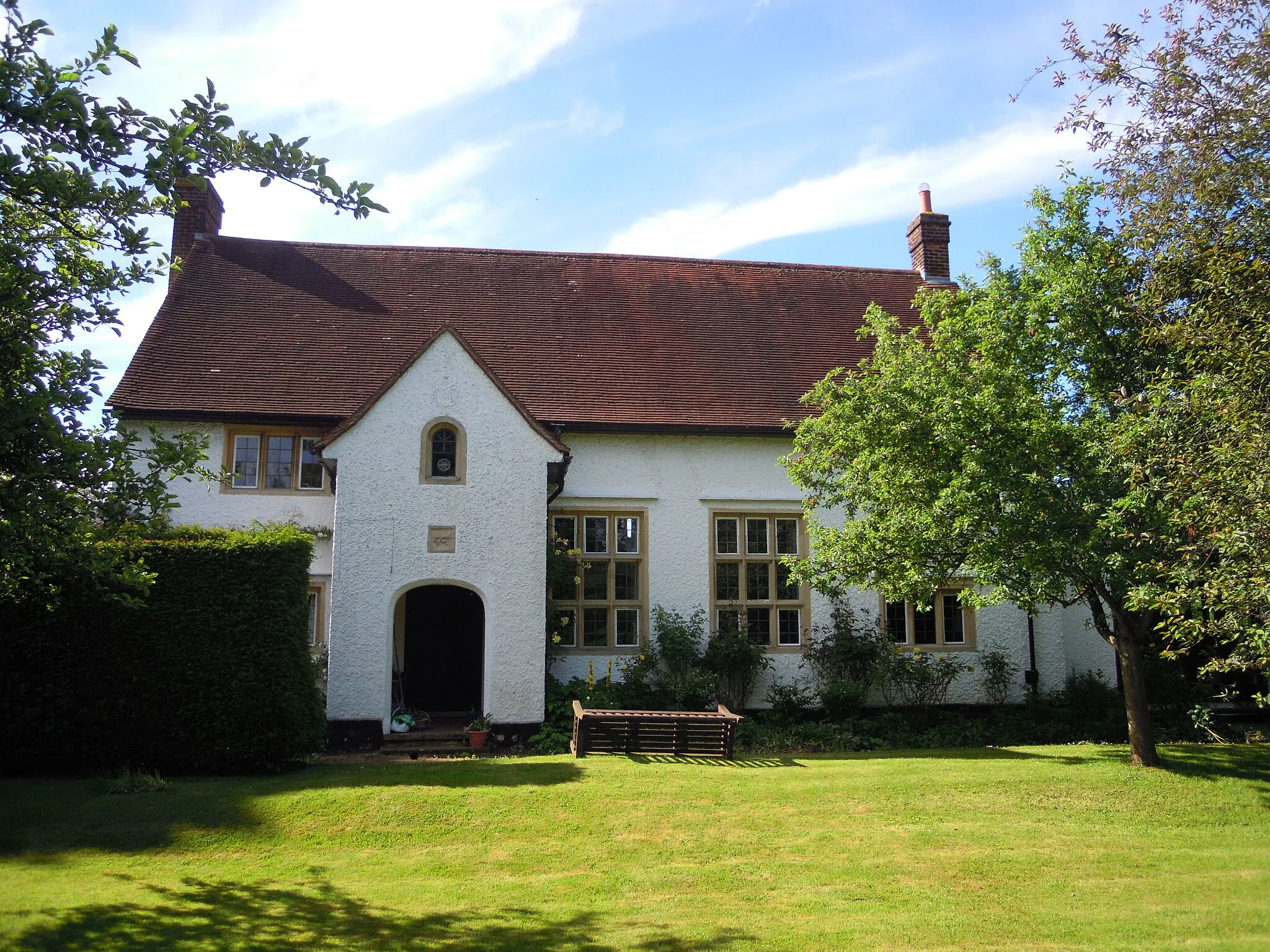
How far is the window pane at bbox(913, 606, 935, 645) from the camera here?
59.1ft

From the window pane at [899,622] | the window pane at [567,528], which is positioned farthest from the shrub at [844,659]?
the window pane at [567,528]

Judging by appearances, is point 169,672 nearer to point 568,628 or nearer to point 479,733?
point 479,733

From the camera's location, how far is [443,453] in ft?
50.4

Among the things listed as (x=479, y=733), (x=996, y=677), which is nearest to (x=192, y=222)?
(x=479, y=733)

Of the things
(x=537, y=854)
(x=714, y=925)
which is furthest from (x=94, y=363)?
(x=714, y=925)

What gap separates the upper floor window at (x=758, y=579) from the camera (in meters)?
17.5

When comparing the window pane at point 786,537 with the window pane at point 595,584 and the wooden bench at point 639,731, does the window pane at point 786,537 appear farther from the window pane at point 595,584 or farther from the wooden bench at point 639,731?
the wooden bench at point 639,731

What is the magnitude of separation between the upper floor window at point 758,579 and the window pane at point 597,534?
1937 millimetres

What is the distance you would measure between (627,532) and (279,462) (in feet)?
20.5

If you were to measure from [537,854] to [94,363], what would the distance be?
19.9 ft

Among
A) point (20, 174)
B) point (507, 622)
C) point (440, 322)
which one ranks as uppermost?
point (440, 322)

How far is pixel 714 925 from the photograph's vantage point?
7.42m

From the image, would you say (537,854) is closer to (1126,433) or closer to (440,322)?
(1126,433)

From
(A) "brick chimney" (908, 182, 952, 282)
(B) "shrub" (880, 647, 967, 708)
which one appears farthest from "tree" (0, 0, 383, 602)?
(A) "brick chimney" (908, 182, 952, 282)
